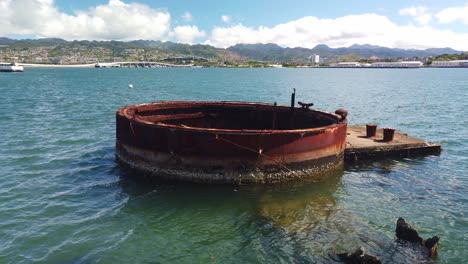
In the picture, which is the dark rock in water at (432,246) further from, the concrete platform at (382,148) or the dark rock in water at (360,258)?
the concrete platform at (382,148)

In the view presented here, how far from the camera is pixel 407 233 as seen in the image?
34.0ft

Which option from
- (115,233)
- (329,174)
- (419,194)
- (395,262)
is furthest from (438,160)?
(115,233)

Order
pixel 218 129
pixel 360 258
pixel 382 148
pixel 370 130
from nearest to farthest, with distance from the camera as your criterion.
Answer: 1. pixel 360 258
2. pixel 218 129
3. pixel 382 148
4. pixel 370 130

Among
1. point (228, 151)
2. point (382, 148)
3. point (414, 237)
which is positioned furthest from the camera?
point (382, 148)

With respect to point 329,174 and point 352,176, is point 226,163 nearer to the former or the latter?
point 329,174

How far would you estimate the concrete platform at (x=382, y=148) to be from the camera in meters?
18.7

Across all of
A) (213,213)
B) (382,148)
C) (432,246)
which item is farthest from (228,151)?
(382,148)

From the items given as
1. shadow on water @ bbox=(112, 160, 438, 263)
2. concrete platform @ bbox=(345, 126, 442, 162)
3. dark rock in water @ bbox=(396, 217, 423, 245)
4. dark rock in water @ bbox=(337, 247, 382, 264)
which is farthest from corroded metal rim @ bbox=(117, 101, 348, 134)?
dark rock in water @ bbox=(337, 247, 382, 264)

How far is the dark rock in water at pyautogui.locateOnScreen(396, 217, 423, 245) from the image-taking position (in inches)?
405

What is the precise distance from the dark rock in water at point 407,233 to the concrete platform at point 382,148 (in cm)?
808

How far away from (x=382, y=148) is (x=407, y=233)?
30.8 ft

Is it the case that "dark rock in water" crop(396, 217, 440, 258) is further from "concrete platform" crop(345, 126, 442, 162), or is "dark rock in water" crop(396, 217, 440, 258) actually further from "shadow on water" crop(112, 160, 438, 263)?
"concrete platform" crop(345, 126, 442, 162)

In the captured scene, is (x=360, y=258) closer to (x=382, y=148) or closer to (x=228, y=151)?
(x=228, y=151)

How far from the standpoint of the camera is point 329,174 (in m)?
16.3
